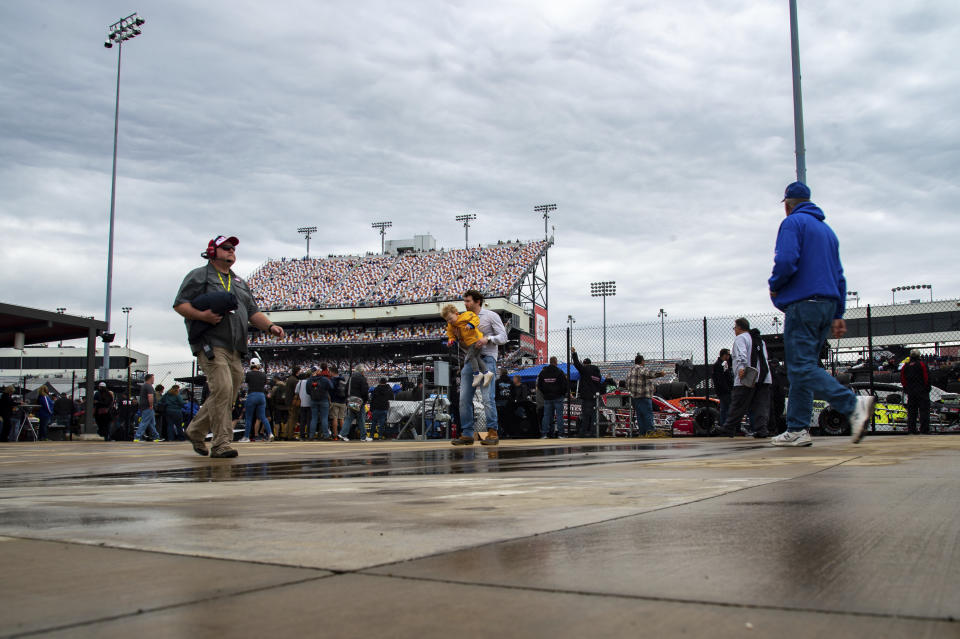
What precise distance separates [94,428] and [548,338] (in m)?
10.7

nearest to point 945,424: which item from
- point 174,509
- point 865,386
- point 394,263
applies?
point 865,386

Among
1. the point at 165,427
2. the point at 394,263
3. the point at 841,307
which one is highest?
the point at 394,263

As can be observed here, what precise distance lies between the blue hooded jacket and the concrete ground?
124 inches

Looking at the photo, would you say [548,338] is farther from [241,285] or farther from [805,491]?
[805,491]

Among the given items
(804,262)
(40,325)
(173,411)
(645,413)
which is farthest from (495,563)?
(40,325)

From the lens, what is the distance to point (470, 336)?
761cm

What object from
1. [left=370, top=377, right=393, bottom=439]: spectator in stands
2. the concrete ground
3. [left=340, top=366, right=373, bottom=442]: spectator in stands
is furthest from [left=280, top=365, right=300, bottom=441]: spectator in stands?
the concrete ground

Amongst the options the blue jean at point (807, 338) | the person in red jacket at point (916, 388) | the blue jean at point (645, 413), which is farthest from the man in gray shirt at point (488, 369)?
the person in red jacket at point (916, 388)

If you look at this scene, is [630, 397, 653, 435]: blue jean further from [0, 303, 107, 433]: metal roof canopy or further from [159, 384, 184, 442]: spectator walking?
[0, 303, 107, 433]: metal roof canopy

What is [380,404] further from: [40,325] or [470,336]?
[470,336]

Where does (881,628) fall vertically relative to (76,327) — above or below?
below

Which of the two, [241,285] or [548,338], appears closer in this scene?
[241,285]

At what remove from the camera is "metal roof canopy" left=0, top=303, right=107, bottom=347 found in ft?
54.5

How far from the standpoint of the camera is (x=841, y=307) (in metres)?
5.50
